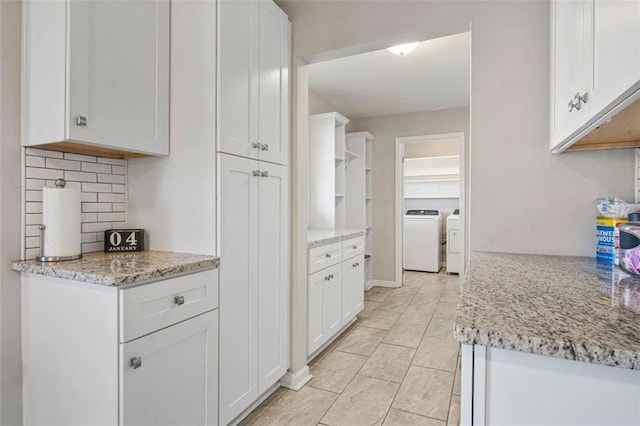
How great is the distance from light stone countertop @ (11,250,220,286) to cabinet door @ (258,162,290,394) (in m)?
0.42

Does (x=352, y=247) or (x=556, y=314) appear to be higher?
(x=556, y=314)

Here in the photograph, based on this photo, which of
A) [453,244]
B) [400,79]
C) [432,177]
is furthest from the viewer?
[432,177]

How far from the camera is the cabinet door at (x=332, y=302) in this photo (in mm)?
2666

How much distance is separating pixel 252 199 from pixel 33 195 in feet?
3.10

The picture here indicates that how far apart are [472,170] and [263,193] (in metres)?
1.13

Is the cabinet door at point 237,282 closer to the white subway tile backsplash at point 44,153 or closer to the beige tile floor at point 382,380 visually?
the beige tile floor at point 382,380

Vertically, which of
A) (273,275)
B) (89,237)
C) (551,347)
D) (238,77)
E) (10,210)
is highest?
(238,77)

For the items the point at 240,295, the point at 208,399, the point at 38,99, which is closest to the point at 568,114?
the point at 240,295

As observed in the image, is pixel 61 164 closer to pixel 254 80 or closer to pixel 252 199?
pixel 252 199

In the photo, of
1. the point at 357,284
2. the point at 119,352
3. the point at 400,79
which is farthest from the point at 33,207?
the point at 400,79

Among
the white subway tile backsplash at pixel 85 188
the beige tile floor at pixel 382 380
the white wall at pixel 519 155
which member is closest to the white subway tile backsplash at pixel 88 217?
the white subway tile backsplash at pixel 85 188

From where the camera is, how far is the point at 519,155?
5.33 feet

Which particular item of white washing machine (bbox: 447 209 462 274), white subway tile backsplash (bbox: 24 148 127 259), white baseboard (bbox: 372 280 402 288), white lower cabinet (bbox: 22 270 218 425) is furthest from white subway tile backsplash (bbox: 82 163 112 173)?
white washing machine (bbox: 447 209 462 274)

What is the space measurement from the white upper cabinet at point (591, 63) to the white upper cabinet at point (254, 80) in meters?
1.38
